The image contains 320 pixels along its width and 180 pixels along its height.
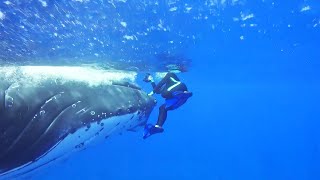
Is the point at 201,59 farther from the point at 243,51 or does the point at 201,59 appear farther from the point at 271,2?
the point at 271,2

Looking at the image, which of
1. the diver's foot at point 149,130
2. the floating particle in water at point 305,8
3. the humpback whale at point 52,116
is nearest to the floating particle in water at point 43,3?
the humpback whale at point 52,116

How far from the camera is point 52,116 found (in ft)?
14.5

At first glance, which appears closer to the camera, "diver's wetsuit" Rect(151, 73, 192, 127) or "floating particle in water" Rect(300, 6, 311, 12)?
"diver's wetsuit" Rect(151, 73, 192, 127)

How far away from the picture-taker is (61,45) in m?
13.5

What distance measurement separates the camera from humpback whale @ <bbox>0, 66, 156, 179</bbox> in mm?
4008

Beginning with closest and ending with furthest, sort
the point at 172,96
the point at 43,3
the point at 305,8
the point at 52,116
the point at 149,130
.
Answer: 1. the point at 52,116
2. the point at 149,130
3. the point at 43,3
4. the point at 172,96
5. the point at 305,8

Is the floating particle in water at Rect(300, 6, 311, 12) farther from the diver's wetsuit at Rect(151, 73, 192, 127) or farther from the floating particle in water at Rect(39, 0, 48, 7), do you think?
the floating particle in water at Rect(39, 0, 48, 7)

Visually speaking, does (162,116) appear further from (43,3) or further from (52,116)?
(52,116)

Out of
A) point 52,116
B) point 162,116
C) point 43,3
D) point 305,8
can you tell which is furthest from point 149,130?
point 305,8

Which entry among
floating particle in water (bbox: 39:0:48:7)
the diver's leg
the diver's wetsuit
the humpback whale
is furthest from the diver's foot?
floating particle in water (bbox: 39:0:48:7)

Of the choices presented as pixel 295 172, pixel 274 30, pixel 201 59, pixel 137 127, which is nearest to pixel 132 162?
pixel 295 172

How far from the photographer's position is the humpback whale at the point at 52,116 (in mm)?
4008

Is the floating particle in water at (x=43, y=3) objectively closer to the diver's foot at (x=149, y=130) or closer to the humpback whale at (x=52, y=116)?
the humpback whale at (x=52, y=116)

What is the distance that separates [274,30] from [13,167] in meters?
14.3
